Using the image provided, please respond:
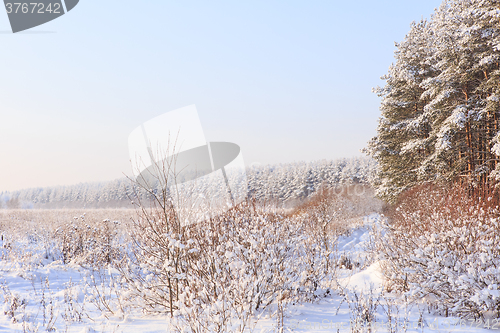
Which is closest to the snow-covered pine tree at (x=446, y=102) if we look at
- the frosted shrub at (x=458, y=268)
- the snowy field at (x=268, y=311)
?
the frosted shrub at (x=458, y=268)

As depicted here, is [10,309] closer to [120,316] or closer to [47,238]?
[120,316]

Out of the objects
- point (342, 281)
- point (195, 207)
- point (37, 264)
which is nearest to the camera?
point (195, 207)

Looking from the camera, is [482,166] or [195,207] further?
[482,166]

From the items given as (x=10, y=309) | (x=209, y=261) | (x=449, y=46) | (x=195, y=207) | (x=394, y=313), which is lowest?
(x=394, y=313)

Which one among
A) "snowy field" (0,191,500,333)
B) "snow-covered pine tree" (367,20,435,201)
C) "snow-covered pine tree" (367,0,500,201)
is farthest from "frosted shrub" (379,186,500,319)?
"snow-covered pine tree" (367,20,435,201)

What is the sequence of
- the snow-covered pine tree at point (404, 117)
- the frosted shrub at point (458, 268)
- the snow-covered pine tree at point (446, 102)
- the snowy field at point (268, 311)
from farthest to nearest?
1. the snow-covered pine tree at point (404, 117)
2. the snow-covered pine tree at point (446, 102)
3. the frosted shrub at point (458, 268)
4. the snowy field at point (268, 311)

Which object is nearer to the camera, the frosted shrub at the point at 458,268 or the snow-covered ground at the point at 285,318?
the snow-covered ground at the point at 285,318

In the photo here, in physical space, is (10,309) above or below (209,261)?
below

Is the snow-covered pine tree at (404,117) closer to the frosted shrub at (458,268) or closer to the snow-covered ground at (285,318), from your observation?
the frosted shrub at (458,268)

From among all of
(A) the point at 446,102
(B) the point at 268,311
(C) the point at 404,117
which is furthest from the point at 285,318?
(C) the point at 404,117

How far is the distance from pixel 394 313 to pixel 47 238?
39.8ft

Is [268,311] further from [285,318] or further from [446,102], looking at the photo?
[446,102]

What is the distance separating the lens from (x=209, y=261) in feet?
14.6

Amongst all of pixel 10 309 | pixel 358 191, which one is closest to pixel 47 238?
pixel 10 309
